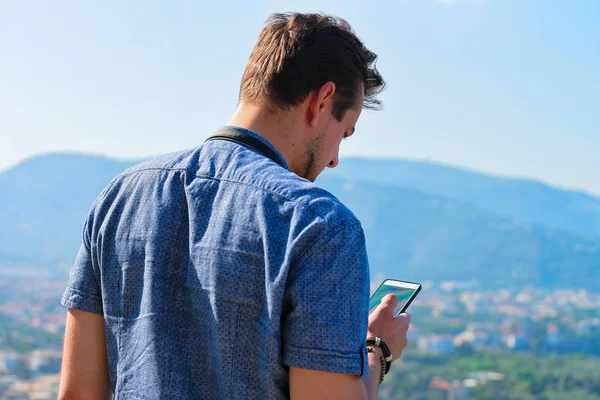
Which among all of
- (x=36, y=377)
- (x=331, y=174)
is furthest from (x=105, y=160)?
(x=36, y=377)

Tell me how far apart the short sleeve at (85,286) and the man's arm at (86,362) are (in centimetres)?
2

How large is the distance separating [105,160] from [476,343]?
2501 inches

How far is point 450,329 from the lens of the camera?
54188mm

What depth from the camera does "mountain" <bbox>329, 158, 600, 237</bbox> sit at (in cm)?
10319

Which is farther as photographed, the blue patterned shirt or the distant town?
the distant town

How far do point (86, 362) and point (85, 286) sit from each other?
0.45ft

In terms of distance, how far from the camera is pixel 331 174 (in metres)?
105

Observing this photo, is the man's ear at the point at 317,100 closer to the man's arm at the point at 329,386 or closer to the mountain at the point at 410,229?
the man's arm at the point at 329,386

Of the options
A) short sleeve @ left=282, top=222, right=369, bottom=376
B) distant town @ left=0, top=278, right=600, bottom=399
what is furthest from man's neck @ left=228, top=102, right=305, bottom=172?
distant town @ left=0, top=278, right=600, bottom=399

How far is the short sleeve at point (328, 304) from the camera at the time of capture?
1077 mm

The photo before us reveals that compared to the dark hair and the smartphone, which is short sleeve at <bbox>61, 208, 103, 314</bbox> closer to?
the dark hair

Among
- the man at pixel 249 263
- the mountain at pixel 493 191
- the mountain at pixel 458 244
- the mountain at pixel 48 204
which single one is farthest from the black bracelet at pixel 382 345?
the mountain at pixel 493 191

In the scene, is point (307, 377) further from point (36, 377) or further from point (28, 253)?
point (28, 253)

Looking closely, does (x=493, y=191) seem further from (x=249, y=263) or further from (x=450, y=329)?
(x=249, y=263)
